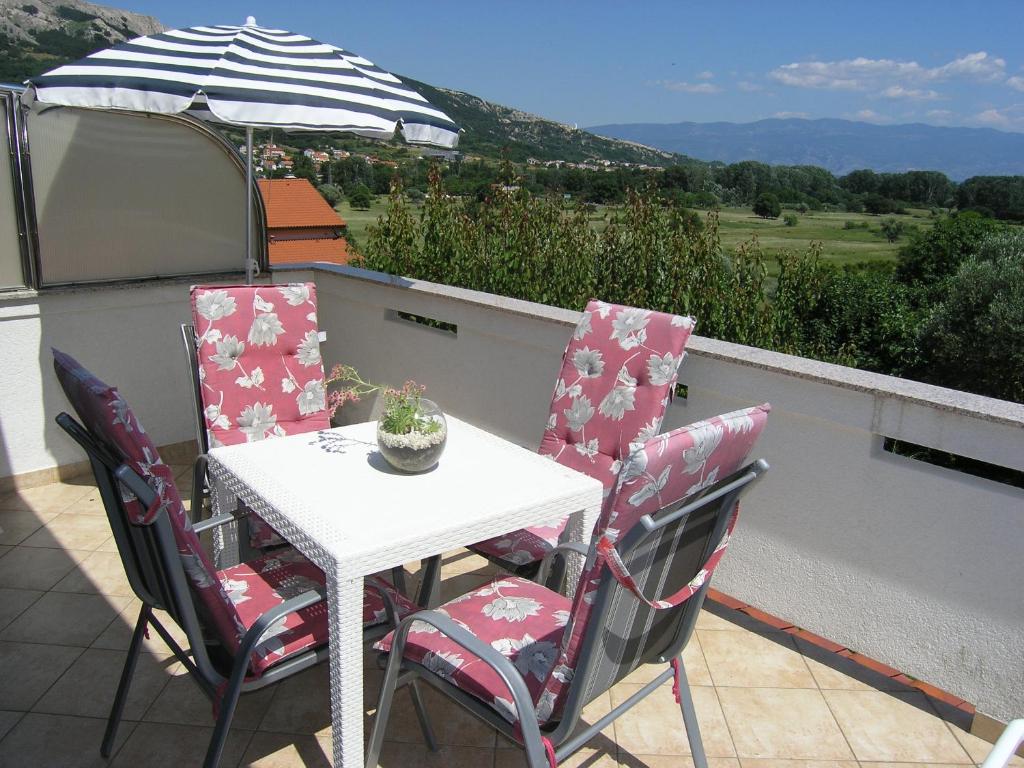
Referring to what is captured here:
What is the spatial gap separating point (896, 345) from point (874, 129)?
139401 mm

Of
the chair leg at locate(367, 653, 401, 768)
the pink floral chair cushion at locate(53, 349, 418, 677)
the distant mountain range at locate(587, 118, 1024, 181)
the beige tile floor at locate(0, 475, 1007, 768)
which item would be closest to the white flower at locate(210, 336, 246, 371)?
the beige tile floor at locate(0, 475, 1007, 768)

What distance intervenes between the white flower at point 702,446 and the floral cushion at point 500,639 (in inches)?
20.6

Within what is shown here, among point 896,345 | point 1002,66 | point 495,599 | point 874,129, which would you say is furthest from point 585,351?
point 874,129

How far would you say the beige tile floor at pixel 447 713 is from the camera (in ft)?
7.13

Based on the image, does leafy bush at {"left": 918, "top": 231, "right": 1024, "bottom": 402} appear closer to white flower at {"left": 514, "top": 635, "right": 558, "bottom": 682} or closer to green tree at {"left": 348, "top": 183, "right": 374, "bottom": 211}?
green tree at {"left": 348, "top": 183, "right": 374, "bottom": 211}

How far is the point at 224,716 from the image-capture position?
1725 millimetres

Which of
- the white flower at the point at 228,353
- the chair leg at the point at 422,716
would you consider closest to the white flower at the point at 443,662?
the chair leg at the point at 422,716

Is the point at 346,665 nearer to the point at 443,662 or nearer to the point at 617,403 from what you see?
the point at 443,662

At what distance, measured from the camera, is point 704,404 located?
2.92 metres

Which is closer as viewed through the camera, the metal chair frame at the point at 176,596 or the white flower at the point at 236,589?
the metal chair frame at the point at 176,596

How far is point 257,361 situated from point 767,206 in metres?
7.98

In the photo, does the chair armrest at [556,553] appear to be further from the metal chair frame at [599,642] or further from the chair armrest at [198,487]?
the chair armrest at [198,487]

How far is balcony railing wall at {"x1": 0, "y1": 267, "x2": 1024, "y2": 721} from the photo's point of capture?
223cm

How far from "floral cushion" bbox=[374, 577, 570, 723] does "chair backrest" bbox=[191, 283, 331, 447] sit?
1411mm
